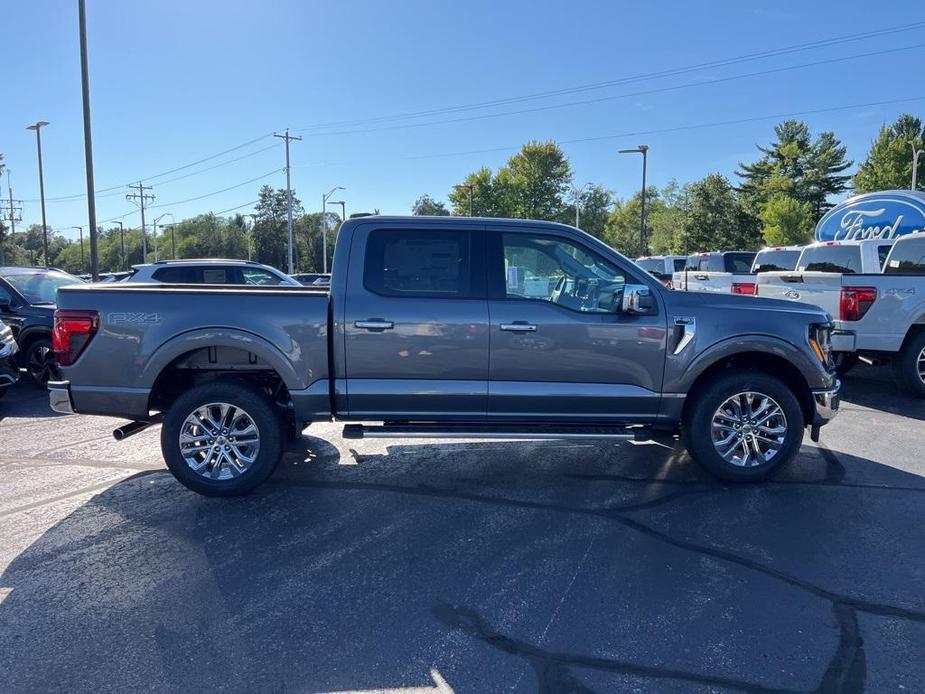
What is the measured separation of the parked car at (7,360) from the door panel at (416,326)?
551cm

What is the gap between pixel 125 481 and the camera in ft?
17.6

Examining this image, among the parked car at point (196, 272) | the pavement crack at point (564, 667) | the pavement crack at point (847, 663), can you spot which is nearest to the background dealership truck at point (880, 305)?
the pavement crack at point (847, 663)

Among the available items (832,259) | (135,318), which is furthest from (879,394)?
(135,318)

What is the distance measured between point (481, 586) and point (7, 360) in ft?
23.8

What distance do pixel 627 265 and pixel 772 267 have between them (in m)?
10.5

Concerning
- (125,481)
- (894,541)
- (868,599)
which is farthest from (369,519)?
(894,541)

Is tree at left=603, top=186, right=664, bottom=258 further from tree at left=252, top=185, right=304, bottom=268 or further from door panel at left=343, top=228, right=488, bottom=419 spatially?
door panel at left=343, top=228, right=488, bottom=419

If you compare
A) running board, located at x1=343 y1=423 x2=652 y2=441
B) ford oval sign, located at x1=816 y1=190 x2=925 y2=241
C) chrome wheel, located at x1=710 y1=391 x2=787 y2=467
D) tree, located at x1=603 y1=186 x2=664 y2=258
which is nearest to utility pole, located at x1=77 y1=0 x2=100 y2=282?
running board, located at x1=343 y1=423 x2=652 y2=441

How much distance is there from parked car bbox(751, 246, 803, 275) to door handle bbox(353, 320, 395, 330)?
11.1 metres

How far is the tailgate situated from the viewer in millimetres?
8266

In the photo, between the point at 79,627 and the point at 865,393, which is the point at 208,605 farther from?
the point at 865,393

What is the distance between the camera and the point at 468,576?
3.69 metres

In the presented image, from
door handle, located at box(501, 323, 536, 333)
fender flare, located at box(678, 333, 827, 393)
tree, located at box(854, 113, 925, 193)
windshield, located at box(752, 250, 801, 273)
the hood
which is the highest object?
tree, located at box(854, 113, 925, 193)

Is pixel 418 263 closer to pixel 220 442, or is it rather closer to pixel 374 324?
pixel 374 324
